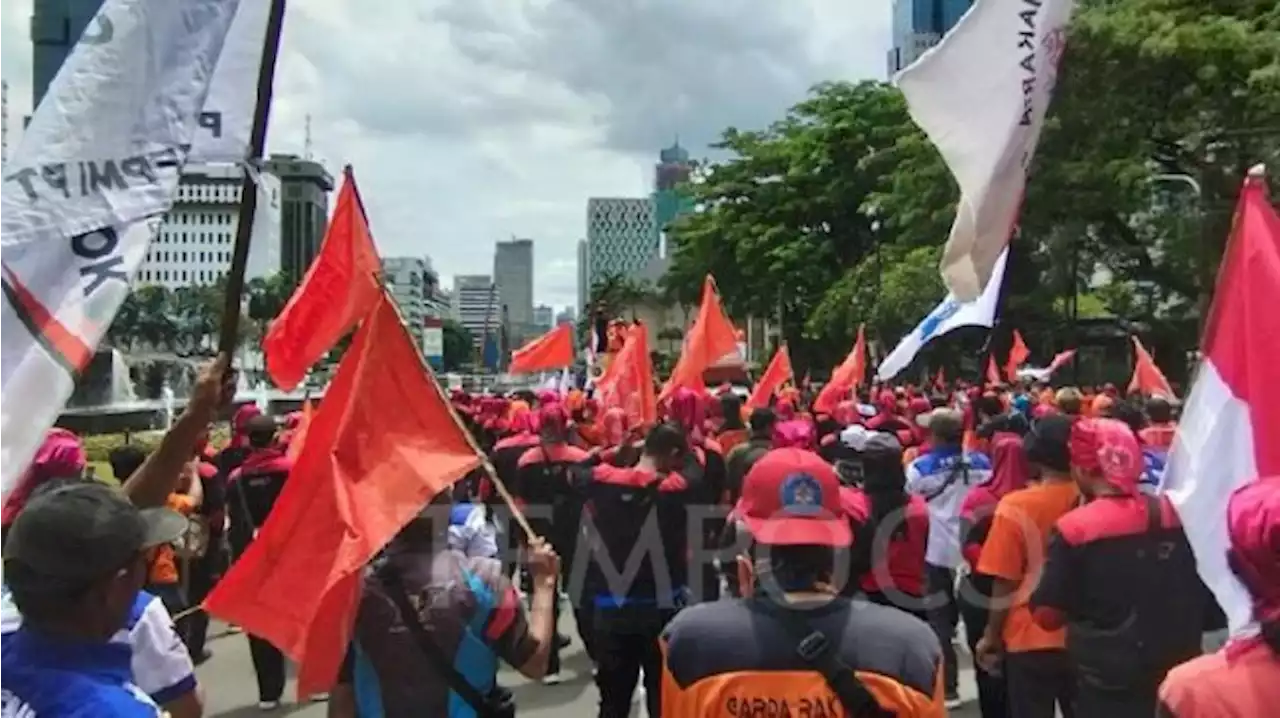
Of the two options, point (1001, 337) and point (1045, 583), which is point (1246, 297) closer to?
point (1045, 583)

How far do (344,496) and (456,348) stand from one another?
107838 millimetres

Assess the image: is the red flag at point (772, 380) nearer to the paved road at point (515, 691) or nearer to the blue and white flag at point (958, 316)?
the blue and white flag at point (958, 316)

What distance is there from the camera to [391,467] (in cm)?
492

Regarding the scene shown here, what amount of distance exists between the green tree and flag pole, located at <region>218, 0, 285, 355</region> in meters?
95.7

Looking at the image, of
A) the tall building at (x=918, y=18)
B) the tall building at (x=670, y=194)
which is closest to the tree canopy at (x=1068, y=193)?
the tall building at (x=670, y=194)

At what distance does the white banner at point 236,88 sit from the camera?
14.0ft

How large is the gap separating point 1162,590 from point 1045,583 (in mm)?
366

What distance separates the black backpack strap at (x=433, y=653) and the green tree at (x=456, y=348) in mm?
95561

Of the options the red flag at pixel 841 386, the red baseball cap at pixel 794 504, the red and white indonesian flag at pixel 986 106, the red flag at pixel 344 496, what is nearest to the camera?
the red baseball cap at pixel 794 504

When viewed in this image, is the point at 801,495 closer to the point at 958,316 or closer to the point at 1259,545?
the point at 1259,545

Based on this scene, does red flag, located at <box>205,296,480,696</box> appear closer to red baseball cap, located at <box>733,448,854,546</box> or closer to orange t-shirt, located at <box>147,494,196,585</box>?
red baseball cap, located at <box>733,448,854,546</box>

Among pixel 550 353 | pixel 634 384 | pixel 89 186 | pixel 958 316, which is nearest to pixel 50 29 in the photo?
pixel 89 186

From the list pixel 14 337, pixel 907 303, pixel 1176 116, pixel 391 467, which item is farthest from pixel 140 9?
pixel 907 303

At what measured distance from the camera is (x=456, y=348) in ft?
367
